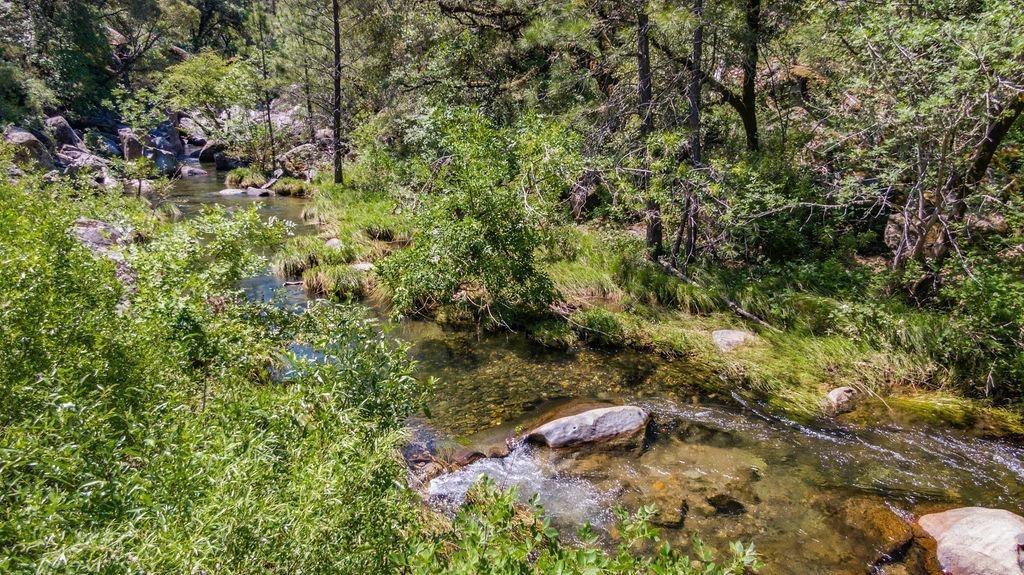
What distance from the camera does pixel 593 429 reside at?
19.6ft

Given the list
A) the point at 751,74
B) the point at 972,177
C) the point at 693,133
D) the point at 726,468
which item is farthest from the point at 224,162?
the point at 972,177

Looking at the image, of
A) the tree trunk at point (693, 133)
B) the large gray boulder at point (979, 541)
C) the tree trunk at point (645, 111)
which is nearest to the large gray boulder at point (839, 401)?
the large gray boulder at point (979, 541)

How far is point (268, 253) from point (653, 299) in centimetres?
820

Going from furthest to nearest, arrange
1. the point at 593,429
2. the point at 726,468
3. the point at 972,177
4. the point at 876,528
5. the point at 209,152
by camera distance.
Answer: the point at 209,152 → the point at 972,177 → the point at 593,429 → the point at 726,468 → the point at 876,528

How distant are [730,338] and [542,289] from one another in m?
3.04

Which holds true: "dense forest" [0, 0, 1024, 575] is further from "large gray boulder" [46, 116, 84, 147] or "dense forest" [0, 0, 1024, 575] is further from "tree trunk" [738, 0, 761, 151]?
"large gray boulder" [46, 116, 84, 147]

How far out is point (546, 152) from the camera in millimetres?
8109

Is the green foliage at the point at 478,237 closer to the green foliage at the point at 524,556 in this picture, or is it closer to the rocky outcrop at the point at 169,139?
the green foliage at the point at 524,556

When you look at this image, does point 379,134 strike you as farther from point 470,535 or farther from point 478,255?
point 470,535

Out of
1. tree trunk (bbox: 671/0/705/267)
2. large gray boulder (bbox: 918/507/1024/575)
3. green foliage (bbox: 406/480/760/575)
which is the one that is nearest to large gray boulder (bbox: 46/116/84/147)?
tree trunk (bbox: 671/0/705/267)

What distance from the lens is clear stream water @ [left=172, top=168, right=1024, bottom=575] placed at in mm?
4770

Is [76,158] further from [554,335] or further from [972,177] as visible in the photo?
[972,177]

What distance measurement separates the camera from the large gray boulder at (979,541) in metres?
4.18

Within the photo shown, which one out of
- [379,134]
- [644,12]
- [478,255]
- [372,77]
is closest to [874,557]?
[478,255]
